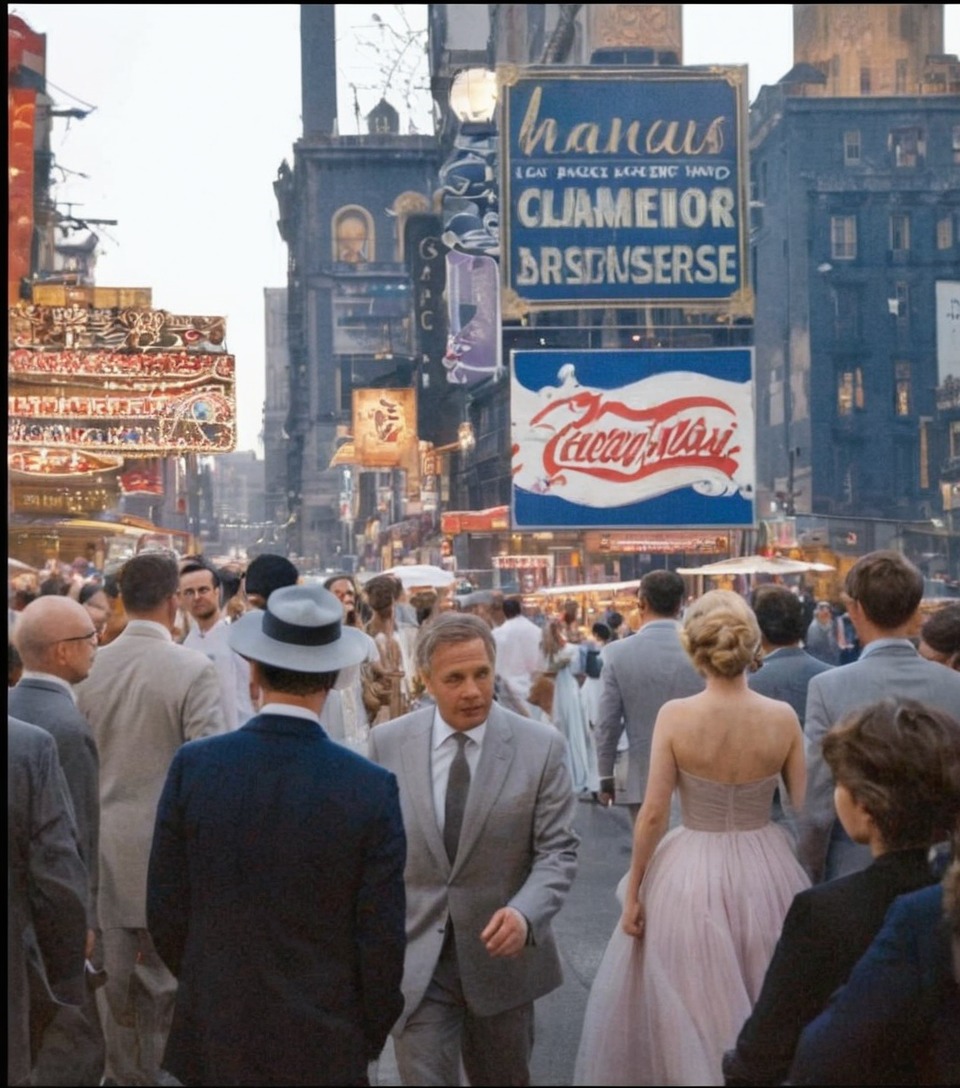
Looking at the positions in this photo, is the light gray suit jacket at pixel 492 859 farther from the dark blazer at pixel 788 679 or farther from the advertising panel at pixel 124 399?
the advertising panel at pixel 124 399

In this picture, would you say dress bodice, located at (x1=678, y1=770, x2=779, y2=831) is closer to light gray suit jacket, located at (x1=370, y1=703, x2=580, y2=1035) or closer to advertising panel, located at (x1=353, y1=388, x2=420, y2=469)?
light gray suit jacket, located at (x1=370, y1=703, x2=580, y2=1035)

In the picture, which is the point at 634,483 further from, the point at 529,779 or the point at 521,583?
the point at 521,583

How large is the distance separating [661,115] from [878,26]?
242 feet

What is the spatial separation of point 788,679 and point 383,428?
5752cm

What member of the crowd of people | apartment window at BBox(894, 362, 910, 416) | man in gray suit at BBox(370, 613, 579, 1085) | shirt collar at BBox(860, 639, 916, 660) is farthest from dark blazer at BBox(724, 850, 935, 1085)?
apartment window at BBox(894, 362, 910, 416)

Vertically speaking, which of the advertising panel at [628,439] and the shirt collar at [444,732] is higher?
the advertising panel at [628,439]

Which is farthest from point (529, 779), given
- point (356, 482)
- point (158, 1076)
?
point (356, 482)

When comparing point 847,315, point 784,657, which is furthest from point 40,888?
point 847,315

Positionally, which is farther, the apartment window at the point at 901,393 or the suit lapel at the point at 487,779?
the apartment window at the point at 901,393

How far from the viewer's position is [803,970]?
11.4 feet

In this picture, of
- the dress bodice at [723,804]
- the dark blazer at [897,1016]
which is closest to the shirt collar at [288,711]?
the dark blazer at [897,1016]

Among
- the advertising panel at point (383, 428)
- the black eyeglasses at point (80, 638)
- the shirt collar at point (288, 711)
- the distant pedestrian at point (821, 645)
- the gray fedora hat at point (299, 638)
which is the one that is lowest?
the distant pedestrian at point (821, 645)

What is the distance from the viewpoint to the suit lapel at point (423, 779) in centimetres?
506

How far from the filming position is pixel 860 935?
347cm
